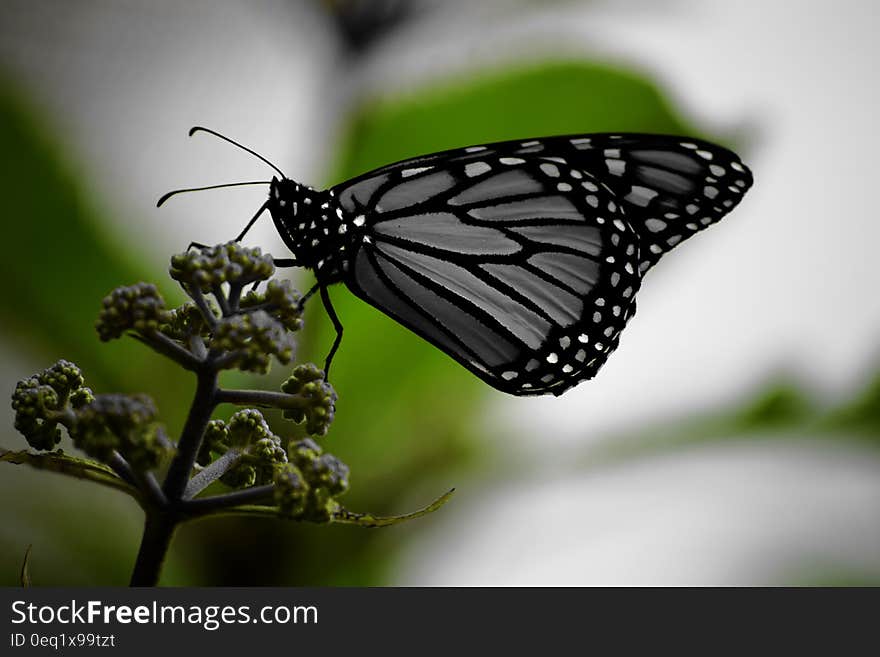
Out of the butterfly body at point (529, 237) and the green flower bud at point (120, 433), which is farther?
the butterfly body at point (529, 237)

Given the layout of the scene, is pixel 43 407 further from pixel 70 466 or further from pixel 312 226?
pixel 312 226

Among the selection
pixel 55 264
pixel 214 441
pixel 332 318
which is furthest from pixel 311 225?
pixel 55 264

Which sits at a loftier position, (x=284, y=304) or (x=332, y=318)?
(x=332, y=318)

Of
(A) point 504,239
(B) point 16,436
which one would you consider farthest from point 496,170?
(B) point 16,436

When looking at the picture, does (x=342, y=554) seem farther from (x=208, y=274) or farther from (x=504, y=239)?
(x=208, y=274)

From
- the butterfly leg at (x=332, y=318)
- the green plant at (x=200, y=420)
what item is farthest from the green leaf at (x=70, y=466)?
the butterfly leg at (x=332, y=318)

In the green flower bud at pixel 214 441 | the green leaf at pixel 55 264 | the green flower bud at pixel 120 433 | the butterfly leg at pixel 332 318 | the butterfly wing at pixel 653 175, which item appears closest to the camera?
the green flower bud at pixel 120 433

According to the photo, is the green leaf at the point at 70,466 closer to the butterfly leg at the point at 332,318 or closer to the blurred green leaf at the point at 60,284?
the butterfly leg at the point at 332,318
